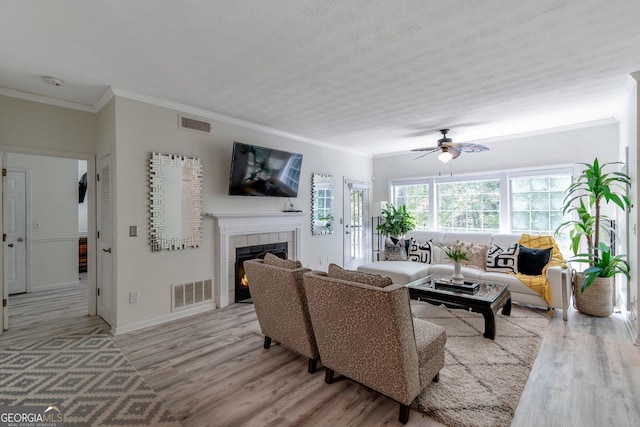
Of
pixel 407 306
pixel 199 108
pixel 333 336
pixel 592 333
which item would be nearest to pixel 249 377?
pixel 333 336

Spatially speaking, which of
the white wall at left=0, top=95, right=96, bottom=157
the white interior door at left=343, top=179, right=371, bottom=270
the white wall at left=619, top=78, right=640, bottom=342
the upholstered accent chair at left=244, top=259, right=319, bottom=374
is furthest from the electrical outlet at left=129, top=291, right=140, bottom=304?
the white wall at left=619, top=78, right=640, bottom=342

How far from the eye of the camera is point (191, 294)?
381 cm

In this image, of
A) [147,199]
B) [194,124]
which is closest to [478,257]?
[194,124]

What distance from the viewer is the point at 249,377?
94.3 inches

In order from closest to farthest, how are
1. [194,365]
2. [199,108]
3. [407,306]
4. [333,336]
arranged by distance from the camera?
[407,306]
[333,336]
[194,365]
[199,108]

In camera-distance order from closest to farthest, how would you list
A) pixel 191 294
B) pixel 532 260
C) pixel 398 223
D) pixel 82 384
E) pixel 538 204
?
pixel 82 384 → pixel 191 294 → pixel 532 260 → pixel 538 204 → pixel 398 223

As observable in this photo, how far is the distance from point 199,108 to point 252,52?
170cm

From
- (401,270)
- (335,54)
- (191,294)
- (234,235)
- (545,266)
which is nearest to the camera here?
(335,54)

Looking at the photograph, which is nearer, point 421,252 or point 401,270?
point 401,270

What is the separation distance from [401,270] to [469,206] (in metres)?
2.23

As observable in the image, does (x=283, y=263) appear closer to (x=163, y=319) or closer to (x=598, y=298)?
(x=163, y=319)

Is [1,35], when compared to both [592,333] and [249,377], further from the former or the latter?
[592,333]

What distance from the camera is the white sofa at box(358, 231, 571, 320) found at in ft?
12.0

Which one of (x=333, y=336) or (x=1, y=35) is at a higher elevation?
(x=1, y=35)
